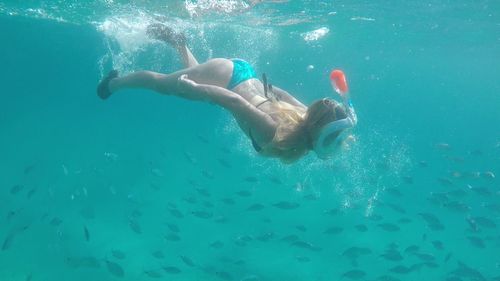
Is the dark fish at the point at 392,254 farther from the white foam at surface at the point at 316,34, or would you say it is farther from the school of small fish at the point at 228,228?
the white foam at surface at the point at 316,34

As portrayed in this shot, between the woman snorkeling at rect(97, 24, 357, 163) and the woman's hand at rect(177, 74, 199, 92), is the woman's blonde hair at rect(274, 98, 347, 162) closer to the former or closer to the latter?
the woman snorkeling at rect(97, 24, 357, 163)

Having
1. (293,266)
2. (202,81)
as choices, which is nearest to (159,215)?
(293,266)

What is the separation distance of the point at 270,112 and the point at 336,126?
0.84m

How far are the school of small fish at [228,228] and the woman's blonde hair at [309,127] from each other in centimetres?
790

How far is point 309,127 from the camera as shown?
4102 millimetres

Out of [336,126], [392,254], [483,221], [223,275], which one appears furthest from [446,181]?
[336,126]

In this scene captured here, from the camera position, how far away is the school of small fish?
13.5 metres

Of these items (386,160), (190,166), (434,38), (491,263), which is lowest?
(491,263)

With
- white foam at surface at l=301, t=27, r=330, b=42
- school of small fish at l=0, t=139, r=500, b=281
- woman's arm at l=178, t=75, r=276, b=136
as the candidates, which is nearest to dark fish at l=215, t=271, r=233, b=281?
school of small fish at l=0, t=139, r=500, b=281

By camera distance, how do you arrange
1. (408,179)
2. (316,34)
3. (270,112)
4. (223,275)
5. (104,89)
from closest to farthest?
(270,112) → (104,89) → (223,275) → (408,179) → (316,34)

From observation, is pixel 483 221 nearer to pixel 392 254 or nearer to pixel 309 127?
pixel 392 254

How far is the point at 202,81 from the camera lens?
5656mm

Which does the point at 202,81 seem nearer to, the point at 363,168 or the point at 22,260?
the point at 22,260

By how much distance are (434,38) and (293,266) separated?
929 inches
